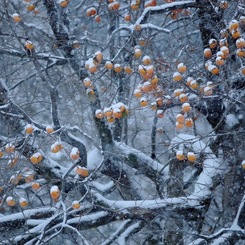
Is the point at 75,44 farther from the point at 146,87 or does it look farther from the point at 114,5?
the point at 146,87

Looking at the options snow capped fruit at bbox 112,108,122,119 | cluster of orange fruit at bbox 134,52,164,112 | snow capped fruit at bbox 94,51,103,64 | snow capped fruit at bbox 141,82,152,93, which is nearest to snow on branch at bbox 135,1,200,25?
cluster of orange fruit at bbox 134,52,164,112

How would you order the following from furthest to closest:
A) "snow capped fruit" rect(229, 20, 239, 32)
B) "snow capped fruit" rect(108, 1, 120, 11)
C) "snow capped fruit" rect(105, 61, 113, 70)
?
"snow capped fruit" rect(108, 1, 120, 11)
"snow capped fruit" rect(105, 61, 113, 70)
"snow capped fruit" rect(229, 20, 239, 32)

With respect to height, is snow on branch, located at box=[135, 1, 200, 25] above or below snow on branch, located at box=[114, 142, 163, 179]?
above

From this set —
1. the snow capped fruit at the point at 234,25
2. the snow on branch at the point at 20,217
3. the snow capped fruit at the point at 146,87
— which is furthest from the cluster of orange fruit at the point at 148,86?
the snow on branch at the point at 20,217

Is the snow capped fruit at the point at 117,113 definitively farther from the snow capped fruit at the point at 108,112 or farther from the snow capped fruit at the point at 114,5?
the snow capped fruit at the point at 114,5

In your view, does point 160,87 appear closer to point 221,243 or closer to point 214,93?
point 214,93

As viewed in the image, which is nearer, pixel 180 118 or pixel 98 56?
pixel 180 118

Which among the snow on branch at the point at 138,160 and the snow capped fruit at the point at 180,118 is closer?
the snow capped fruit at the point at 180,118

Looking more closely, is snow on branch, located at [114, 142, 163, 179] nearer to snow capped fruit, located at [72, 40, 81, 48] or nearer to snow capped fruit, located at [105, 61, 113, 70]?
snow capped fruit, located at [72, 40, 81, 48]

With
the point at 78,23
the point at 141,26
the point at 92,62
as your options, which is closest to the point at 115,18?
the point at 78,23

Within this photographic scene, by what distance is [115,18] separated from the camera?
21.7 ft

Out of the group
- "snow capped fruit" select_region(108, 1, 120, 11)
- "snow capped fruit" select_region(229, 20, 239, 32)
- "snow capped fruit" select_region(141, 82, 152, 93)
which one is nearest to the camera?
"snow capped fruit" select_region(229, 20, 239, 32)

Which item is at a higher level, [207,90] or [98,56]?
[98,56]

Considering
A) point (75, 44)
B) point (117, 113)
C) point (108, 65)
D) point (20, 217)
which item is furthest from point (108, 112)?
point (20, 217)
